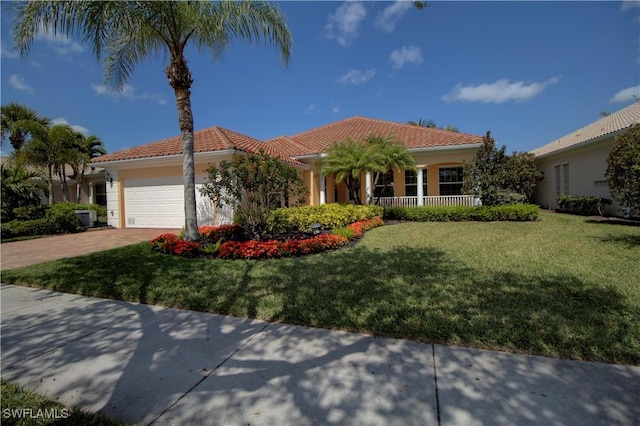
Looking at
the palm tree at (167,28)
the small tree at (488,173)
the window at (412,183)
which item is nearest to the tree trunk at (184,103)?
the palm tree at (167,28)

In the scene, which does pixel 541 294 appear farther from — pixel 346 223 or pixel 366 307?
pixel 346 223

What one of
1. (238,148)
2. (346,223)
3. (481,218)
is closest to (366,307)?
(346,223)

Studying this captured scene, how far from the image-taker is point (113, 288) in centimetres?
524

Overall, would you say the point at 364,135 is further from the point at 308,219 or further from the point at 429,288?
the point at 429,288

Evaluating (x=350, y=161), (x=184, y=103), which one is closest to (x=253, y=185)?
(x=184, y=103)

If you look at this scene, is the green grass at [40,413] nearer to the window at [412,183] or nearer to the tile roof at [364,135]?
the tile roof at [364,135]

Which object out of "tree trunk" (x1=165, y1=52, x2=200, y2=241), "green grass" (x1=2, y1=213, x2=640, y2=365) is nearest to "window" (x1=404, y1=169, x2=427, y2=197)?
"green grass" (x1=2, y1=213, x2=640, y2=365)

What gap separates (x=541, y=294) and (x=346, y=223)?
7598 mm

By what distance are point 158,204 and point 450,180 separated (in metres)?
15.4

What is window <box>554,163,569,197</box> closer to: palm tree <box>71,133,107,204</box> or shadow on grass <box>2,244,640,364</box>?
shadow on grass <box>2,244,640,364</box>

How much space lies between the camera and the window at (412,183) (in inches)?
695

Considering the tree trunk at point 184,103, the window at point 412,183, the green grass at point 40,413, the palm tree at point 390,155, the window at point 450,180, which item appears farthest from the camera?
the window at point 412,183

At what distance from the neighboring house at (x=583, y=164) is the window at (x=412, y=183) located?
745 cm

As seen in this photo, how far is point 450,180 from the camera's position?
17.3 metres
